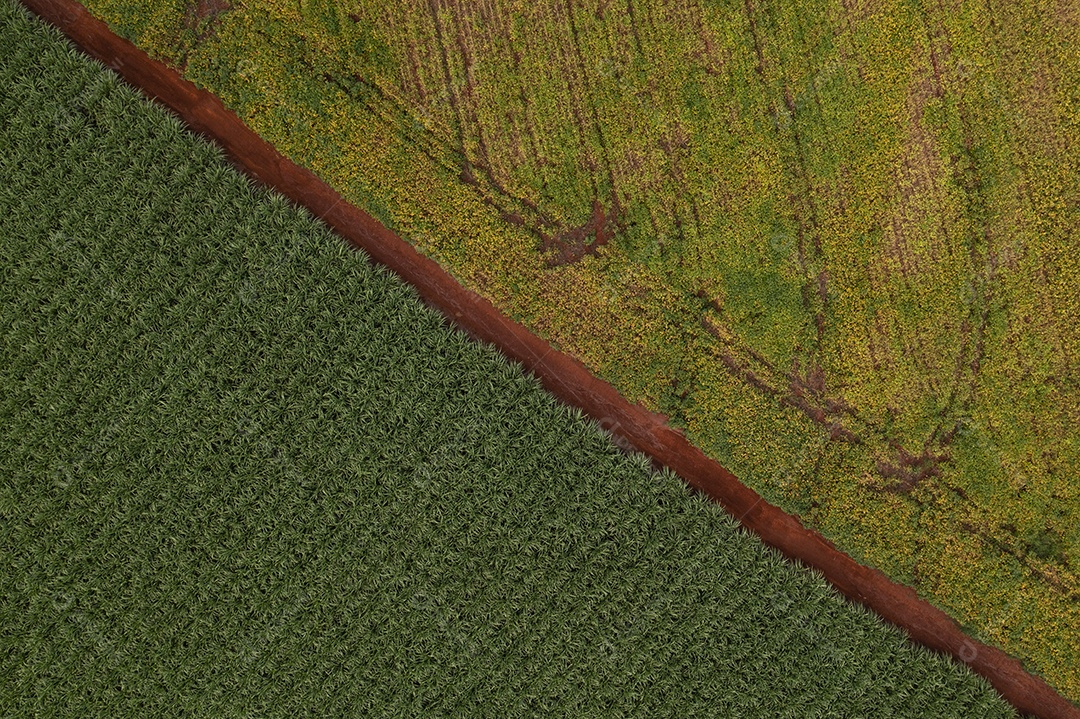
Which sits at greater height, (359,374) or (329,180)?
(329,180)

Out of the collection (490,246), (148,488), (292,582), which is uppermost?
(490,246)

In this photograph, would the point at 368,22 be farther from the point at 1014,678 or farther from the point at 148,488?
→ the point at 1014,678

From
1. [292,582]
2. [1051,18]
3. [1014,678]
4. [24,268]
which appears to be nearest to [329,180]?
[24,268]

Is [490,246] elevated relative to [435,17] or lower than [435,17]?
lower

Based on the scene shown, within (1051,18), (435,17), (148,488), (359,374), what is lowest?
(148,488)

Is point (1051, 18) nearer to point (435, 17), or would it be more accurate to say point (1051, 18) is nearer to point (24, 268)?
point (435, 17)

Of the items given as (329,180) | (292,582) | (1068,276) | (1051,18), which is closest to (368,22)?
(329,180)
